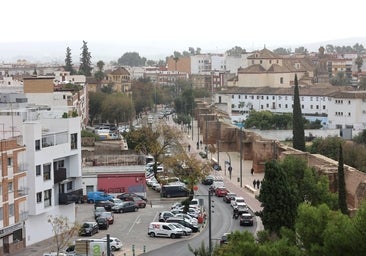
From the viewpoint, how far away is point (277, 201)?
25.8m

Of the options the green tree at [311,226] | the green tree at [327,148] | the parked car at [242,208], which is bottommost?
the parked car at [242,208]

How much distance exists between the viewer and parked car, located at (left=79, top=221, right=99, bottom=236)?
2995 cm

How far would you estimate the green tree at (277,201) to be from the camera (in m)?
25.8

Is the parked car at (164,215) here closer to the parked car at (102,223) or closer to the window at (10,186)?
the parked car at (102,223)

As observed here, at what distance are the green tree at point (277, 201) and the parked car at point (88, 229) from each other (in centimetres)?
720

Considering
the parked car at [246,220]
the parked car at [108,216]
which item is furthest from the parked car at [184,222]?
the parked car at [108,216]

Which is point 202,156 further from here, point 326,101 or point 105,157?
point 326,101

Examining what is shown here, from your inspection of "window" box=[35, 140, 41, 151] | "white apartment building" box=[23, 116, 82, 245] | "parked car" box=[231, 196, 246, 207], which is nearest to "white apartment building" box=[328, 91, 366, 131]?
"parked car" box=[231, 196, 246, 207]

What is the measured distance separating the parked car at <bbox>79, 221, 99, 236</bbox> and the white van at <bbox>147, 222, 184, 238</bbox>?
2085 mm

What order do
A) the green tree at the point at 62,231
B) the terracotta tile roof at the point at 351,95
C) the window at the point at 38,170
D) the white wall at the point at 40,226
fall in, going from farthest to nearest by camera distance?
the terracotta tile roof at the point at 351,95 → the window at the point at 38,170 → the white wall at the point at 40,226 → the green tree at the point at 62,231

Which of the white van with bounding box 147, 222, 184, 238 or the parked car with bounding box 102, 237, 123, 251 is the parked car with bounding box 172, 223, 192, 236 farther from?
the parked car with bounding box 102, 237, 123, 251

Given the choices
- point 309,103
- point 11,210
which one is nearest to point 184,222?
point 11,210

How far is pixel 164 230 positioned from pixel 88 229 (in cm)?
283

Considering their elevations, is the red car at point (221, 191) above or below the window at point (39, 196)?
below
